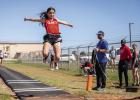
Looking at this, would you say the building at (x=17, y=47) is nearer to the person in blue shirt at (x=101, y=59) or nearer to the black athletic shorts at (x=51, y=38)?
the person in blue shirt at (x=101, y=59)

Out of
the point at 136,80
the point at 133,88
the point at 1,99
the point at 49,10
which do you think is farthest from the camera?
the point at 136,80

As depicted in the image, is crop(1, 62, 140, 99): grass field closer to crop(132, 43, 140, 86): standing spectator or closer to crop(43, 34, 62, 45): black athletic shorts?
crop(132, 43, 140, 86): standing spectator

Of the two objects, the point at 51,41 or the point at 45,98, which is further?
the point at 51,41

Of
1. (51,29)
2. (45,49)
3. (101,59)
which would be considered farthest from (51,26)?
(101,59)

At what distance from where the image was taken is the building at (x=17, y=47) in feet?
338

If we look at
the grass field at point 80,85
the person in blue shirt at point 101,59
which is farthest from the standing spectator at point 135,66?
the person in blue shirt at point 101,59

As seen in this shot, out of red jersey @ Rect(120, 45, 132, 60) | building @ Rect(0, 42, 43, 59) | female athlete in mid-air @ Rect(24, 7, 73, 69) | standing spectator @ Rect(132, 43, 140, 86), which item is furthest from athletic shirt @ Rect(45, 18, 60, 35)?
building @ Rect(0, 42, 43, 59)

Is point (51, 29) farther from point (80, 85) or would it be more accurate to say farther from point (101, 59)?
point (80, 85)

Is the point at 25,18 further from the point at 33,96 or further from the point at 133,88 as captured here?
the point at 133,88

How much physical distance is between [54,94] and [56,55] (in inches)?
47.3

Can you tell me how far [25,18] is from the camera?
1162cm

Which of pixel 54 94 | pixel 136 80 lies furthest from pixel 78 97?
pixel 136 80

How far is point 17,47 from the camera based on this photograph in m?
109

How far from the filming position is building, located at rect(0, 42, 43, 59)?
338 ft
